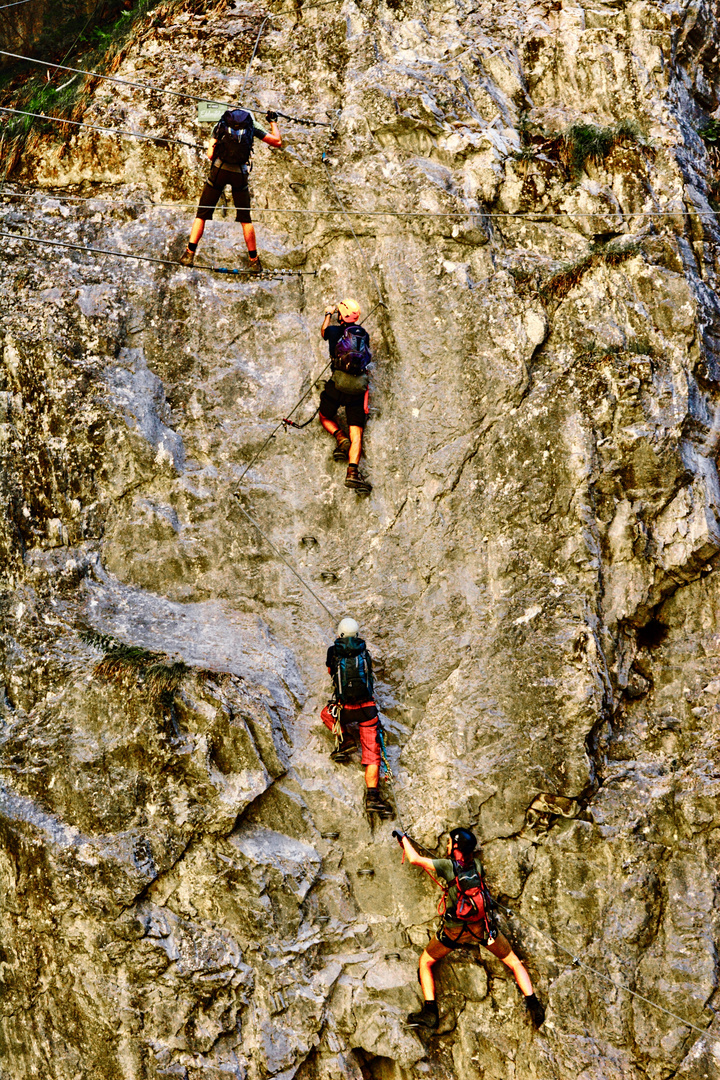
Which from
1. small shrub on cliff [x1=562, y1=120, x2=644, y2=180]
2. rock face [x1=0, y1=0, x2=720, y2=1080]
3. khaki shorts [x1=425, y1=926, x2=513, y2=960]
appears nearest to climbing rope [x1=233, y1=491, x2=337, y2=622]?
rock face [x1=0, y1=0, x2=720, y2=1080]

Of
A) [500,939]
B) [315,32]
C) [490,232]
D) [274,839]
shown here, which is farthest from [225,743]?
[315,32]

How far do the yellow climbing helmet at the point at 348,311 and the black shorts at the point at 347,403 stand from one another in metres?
0.65

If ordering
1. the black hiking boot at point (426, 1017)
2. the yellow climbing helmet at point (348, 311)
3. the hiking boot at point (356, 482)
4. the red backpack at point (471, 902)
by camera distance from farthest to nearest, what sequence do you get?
the hiking boot at point (356, 482) < the yellow climbing helmet at point (348, 311) < the black hiking boot at point (426, 1017) < the red backpack at point (471, 902)

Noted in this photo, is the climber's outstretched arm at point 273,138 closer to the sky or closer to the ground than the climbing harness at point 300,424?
closer to the sky

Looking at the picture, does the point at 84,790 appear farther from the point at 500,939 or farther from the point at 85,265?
the point at 85,265

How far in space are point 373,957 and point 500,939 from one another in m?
1.28

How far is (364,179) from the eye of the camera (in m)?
10.1

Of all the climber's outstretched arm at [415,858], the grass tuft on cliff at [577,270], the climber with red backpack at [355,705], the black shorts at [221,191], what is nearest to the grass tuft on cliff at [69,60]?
the black shorts at [221,191]

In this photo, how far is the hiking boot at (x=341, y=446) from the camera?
9359 mm

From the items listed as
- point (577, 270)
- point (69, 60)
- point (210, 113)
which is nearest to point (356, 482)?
point (577, 270)

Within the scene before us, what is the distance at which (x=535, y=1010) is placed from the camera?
25.7ft

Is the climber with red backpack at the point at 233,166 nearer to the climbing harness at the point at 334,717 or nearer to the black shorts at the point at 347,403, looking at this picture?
the black shorts at the point at 347,403

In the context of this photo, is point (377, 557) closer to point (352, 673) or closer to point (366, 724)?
point (352, 673)

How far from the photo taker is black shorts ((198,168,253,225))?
941 cm
